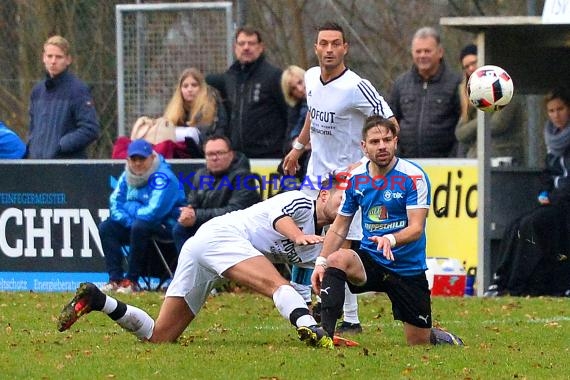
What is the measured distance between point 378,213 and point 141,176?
213 inches

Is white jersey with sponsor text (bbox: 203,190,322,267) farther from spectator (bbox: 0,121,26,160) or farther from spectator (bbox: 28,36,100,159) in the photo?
spectator (bbox: 0,121,26,160)

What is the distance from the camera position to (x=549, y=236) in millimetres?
13328

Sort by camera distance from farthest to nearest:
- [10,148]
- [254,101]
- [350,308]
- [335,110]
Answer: [10,148] < [254,101] < [335,110] < [350,308]

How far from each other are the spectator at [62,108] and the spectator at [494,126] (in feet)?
12.4

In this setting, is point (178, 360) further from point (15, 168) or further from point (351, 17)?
point (351, 17)

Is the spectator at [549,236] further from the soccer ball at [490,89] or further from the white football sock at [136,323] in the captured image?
the white football sock at [136,323]

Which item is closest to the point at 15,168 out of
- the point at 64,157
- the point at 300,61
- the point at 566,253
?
the point at 64,157

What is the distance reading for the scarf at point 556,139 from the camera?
13.3 metres

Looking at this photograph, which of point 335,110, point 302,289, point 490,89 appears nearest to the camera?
point 302,289

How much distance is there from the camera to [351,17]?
57.3 ft

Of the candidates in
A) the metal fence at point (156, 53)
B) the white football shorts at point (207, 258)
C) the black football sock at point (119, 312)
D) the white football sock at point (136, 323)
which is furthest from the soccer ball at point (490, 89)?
the metal fence at point (156, 53)

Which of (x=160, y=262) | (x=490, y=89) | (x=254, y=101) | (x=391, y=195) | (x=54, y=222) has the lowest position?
(x=160, y=262)

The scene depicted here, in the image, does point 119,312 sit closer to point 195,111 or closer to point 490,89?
point 490,89

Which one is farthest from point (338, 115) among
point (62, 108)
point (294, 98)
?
point (62, 108)
